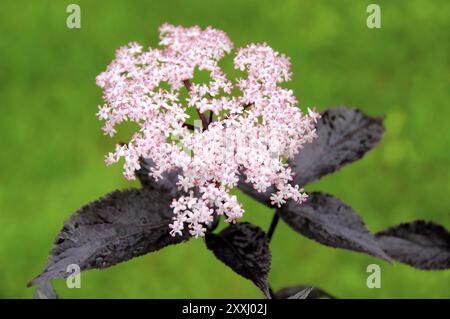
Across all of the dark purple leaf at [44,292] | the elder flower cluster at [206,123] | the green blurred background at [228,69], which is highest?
the green blurred background at [228,69]

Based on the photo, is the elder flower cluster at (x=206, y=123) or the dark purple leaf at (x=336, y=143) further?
the dark purple leaf at (x=336, y=143)

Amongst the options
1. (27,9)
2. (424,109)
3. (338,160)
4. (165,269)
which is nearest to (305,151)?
(338,160)

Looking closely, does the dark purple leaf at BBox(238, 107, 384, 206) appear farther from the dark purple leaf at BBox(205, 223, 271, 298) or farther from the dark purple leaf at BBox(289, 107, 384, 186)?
the dark purple leaf at BBox(205, 223, 271, 298)

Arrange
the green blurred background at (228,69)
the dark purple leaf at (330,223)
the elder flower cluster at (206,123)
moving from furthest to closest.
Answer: the green blurred background at (228,69) → the dark purple leaf at (330,223) → the elder flower cluster at (206,123)

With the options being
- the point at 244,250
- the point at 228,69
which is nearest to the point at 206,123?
the point at 244,250

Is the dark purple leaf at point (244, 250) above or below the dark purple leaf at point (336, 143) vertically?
below

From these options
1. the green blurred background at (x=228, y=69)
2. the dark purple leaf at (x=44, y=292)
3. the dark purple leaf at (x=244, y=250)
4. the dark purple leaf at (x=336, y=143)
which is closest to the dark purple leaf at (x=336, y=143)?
the dark purple leaf at (x=336, y=143)

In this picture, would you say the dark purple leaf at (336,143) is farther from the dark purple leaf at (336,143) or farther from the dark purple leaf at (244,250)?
the dark purple leaf at (244,250)
